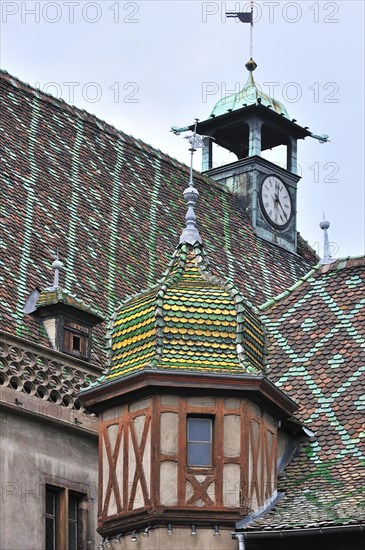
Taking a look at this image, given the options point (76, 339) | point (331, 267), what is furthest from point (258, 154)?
point (76, 339)

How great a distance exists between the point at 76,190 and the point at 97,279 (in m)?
4.31

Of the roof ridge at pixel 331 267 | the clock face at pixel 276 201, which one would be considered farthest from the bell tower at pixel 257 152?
the roof ridge at pixel 331 267

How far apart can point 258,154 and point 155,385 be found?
21.8 meters

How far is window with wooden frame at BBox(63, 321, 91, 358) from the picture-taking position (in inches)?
1635

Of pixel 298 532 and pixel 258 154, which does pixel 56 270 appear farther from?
pixel 258 154

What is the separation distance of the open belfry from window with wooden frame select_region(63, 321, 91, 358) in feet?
0.13

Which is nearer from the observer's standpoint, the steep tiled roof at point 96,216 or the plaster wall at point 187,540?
the plaster wall at point 187,540

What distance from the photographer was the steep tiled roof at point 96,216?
43.8 meters

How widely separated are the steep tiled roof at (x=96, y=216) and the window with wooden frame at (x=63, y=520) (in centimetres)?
290

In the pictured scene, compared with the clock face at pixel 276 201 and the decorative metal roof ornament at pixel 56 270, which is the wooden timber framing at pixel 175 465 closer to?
the decorative metal roof ornament at pixel 56 270

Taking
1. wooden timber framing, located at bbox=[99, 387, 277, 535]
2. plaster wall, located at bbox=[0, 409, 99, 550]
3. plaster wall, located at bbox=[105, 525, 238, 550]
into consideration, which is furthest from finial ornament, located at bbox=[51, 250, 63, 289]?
plaster wall, located at bbox=[105, 525, 238, 550]

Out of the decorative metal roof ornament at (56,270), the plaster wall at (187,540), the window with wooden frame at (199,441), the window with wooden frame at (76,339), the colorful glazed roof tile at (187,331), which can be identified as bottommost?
the plaster wall at (187,540)

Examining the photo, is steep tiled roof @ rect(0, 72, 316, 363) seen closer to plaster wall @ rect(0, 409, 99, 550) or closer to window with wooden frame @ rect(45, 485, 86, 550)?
plaster wall @ rect(0, 409, 99, 550)

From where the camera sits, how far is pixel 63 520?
39.8 metres
